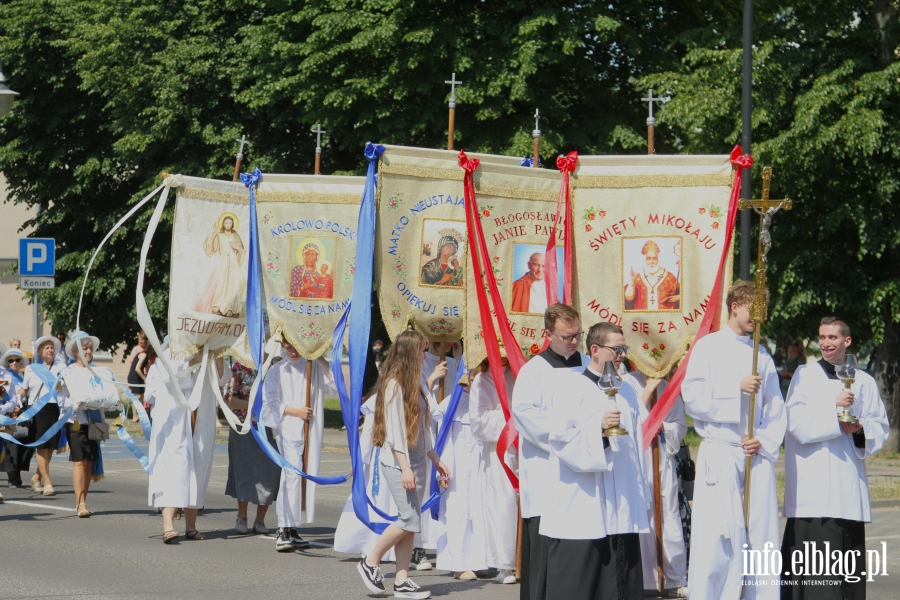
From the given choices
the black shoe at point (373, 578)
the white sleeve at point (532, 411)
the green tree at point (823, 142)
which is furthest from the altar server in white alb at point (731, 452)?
the green tree at point (823, 142)

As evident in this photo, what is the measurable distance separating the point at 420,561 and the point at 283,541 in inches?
47.1

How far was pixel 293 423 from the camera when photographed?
10.5 meters

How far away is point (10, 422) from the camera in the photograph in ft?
45.8

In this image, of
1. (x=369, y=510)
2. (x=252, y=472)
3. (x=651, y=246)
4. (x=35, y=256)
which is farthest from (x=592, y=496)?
(x=35, y=256)

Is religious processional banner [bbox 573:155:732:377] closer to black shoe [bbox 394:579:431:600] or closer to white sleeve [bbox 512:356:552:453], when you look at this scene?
black shoe [bbox 394:579:431:600]

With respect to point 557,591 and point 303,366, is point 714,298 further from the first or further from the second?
point 303,366

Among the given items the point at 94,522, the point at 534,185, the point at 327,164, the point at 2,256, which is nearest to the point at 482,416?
the point at 534,185

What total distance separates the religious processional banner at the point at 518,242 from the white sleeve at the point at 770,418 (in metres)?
2.25

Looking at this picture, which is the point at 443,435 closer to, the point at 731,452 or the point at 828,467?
the point at 731,452

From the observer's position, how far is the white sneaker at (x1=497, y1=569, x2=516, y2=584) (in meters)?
9.09

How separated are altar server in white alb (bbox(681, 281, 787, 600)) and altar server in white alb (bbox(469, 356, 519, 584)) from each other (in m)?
1.98

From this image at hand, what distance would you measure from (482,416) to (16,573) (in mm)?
3602

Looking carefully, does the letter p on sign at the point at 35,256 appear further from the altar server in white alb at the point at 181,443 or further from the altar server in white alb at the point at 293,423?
the altar server in white alb at the point at 293,423

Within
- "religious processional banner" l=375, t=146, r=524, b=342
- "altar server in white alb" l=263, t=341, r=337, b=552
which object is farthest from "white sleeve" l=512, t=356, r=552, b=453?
"altar server in white alb" l=263, t=341, r=337, b=552
